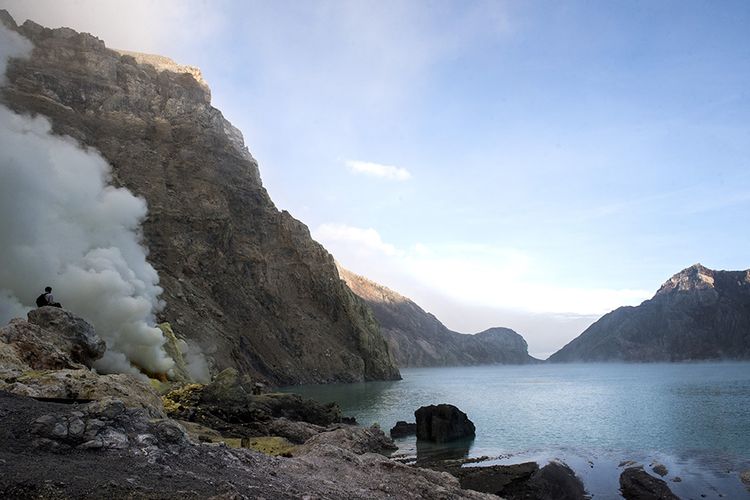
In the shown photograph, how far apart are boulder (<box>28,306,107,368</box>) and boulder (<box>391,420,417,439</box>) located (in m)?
24.6

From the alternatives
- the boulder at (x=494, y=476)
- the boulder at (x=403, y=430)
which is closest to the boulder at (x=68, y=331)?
the boulder at (x=494, y=476)

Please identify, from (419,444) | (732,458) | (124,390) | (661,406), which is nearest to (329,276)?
(661,406)

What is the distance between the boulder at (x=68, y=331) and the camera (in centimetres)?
2925

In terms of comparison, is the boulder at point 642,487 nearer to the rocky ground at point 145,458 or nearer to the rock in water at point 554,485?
the rocky ground at point 145,458

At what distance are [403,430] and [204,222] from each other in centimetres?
8995

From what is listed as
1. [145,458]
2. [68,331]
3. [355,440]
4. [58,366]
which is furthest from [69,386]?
[355,440]

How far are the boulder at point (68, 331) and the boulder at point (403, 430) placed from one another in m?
24.6

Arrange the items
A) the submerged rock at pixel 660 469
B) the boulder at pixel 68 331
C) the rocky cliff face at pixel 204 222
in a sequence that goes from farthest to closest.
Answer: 1. the rocky cliff face at pixel 204 222
2. the submerged rock at pixel 660 469
3. the boulder at pixel 68 331

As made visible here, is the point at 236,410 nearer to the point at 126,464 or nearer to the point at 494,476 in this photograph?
the point at 494,476

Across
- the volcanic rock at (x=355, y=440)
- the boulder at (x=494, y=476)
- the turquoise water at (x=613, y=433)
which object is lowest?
the turquoise water at (x=613, y=433)

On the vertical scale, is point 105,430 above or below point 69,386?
below

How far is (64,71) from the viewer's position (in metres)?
124

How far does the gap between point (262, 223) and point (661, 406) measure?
104 metres

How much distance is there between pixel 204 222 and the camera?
122 meters
